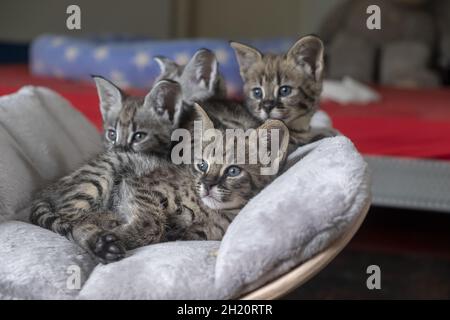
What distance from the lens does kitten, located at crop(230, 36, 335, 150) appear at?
1.51 m

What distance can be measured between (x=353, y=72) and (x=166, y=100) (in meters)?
2.92

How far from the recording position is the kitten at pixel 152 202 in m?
1.25

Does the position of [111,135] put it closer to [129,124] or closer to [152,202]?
[129,124]

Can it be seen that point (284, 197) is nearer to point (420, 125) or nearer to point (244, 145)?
point (244, 145)

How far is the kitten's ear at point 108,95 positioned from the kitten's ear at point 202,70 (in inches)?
8.1

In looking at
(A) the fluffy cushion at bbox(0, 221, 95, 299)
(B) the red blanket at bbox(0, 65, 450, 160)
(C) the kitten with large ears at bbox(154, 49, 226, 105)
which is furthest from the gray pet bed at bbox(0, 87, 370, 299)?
(B) the red blanket at bbox(0, 65, 450, 160)

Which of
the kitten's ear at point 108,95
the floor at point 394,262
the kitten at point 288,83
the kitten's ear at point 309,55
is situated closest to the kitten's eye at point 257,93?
the kitten at point 288,83

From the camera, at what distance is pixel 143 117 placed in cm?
150

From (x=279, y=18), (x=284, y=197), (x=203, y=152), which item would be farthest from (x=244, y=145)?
(x=279, y=18)

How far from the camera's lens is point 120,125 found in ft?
4.93

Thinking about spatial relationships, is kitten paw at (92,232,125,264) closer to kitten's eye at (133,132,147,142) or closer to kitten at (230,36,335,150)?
kitten's eye at (133,132,147,142)

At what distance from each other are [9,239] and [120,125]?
1.29ft

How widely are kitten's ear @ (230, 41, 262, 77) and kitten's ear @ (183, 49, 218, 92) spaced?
8 cm

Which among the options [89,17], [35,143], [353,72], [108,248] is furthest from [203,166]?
[89,17]
